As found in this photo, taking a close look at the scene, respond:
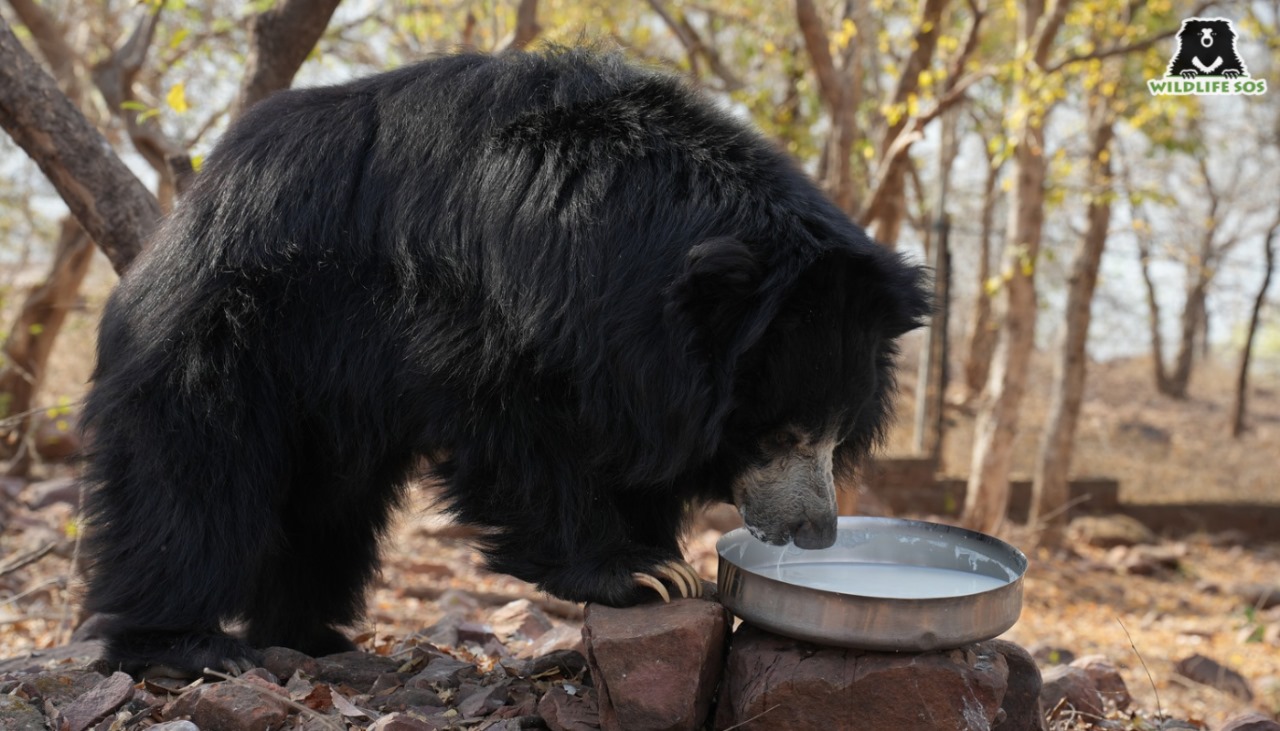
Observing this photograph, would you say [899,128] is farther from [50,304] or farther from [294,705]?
[50,304]

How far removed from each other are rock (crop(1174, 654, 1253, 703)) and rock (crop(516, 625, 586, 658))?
138 inches

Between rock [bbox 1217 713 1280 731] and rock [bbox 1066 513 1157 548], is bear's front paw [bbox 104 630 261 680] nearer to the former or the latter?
rock [bbox 1217 713 1280 731]

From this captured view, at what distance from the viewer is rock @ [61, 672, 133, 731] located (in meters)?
2.06

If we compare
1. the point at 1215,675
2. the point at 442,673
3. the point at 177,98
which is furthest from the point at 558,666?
the point at 1215,675

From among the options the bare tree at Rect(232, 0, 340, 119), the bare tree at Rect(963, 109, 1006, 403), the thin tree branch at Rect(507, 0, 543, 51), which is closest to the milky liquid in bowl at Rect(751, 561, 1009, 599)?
the bare tree at Rect(232, 0, 340, 119)

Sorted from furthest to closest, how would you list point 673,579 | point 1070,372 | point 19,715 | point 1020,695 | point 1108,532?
point 1108,532 < point 1070,372 < point 1020,695 < point 673,579 < point 19,715

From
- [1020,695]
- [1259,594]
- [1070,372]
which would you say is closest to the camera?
[1020,695]

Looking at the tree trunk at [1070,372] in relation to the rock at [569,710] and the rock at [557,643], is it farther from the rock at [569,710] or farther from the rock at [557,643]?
the rock at [569,710]

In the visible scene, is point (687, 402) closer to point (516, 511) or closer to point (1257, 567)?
point (516, 511)

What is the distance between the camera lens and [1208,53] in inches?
224

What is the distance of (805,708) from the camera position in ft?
6.38

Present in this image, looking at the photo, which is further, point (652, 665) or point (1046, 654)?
point (1046, 654)

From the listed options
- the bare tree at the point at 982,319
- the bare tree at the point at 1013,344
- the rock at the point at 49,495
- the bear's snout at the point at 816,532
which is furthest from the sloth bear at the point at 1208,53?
the rock at the point at 49,495

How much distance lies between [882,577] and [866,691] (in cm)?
42
